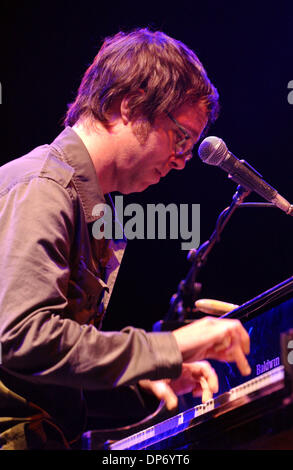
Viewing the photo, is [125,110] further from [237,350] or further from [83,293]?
[237,350]

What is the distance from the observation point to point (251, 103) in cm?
488

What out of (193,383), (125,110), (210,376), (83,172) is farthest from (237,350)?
(125,110)

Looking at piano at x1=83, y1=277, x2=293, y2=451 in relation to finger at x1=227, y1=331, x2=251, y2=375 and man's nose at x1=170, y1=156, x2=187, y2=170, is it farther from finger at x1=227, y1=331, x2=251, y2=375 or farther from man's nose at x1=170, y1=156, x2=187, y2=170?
man's nose at x1=170, y1=156, x2=187, y2=170

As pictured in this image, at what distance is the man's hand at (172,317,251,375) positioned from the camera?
1.42 metres

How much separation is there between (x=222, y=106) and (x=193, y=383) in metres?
3.39

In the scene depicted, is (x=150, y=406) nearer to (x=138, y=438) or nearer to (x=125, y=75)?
(x=138, y=438)

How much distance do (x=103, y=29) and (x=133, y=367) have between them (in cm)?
388

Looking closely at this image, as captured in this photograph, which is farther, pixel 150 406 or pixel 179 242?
pixel 179 242

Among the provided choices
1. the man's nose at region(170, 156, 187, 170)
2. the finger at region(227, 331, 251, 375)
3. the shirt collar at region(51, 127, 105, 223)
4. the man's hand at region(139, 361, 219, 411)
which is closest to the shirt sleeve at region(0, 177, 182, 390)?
the finger at region(227, 331, 251, 375)

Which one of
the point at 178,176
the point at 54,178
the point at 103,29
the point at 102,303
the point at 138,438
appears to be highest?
the point at 103,29

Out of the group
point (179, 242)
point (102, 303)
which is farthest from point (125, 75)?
point (179, 242)

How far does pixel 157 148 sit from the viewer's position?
7.41 feet

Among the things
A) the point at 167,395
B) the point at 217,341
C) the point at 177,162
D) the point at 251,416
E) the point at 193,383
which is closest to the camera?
the point at 251,416

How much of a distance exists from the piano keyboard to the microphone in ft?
3.01
